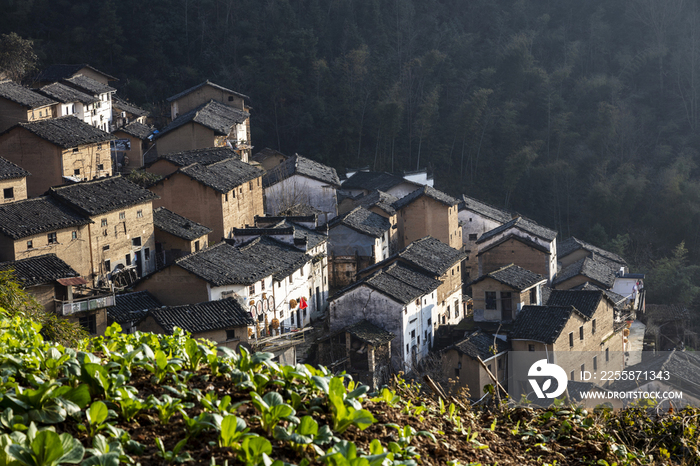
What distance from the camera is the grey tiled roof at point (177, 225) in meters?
26.0

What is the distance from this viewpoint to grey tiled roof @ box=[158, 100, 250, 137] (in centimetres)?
3484

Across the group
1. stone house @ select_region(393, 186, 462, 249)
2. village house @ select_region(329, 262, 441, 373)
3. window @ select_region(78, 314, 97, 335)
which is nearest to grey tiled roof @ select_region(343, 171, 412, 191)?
stone house @ select_region(393, 186, 462, 249)

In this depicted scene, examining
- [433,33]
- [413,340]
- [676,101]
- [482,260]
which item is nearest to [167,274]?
[413,340]

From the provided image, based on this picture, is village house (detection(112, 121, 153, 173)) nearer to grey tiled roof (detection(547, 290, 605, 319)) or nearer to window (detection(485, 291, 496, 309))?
window (detection(485, 291, 496, 309))

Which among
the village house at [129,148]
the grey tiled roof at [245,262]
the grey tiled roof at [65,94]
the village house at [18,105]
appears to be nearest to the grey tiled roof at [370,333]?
the grey tiled roof at [245,262]

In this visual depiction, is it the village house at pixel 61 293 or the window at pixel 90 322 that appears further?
the window at pixel 90 322

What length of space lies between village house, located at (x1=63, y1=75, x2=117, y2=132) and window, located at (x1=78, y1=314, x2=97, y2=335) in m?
20.0

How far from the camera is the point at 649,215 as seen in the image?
4397 centimetres

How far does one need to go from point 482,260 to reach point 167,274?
586 inches

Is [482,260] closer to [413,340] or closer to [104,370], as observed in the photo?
[413,340]

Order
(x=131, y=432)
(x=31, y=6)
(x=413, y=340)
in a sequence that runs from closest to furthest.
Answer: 1. (x=131, y=432)
2. (x=413, y=340)
3. (x=31, y=6)

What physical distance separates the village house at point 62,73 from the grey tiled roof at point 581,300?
90.4ft

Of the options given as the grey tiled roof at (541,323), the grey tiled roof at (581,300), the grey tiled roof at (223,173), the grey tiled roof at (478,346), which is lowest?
the grey tiled roof at (478,346)

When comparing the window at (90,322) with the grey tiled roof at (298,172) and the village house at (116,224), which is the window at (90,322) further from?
the grey tiled roof at (298,172)
